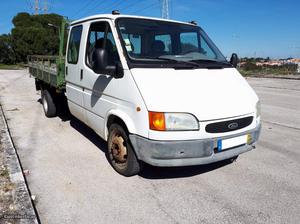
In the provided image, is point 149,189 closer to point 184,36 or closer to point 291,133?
point 184,36

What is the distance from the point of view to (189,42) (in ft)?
15.0

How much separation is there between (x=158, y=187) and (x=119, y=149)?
0.74 metres

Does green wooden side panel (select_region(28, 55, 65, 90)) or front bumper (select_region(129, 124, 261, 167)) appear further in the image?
green wooden side panel (select_region(28, 55, 65, 90))

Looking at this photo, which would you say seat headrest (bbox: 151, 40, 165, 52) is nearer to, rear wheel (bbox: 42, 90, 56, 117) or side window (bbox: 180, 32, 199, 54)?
side window (bbox: 180, 32, 199, 54)

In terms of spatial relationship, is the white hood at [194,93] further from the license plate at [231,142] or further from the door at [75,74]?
the door at [75,74]

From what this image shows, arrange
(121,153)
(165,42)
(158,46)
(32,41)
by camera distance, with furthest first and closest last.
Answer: (32,41) < (165,42) < (158,46) < (121,153)

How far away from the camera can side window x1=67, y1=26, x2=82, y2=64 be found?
491cm

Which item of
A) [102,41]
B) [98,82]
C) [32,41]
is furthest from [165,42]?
[32,41]

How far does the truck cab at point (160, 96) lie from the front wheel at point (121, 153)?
1 cm

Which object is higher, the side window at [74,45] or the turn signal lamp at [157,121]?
the side window at [74,45]

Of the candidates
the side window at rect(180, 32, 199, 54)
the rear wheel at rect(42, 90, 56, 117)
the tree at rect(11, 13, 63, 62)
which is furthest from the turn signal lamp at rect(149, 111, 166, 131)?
the tree at rect(11, 13, 63, 62)

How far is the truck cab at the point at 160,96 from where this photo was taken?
3170 mm

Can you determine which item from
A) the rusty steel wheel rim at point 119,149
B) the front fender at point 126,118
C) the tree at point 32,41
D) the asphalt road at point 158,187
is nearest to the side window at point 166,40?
the front fender at point 126,118

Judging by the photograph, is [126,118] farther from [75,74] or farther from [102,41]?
[75,74]
